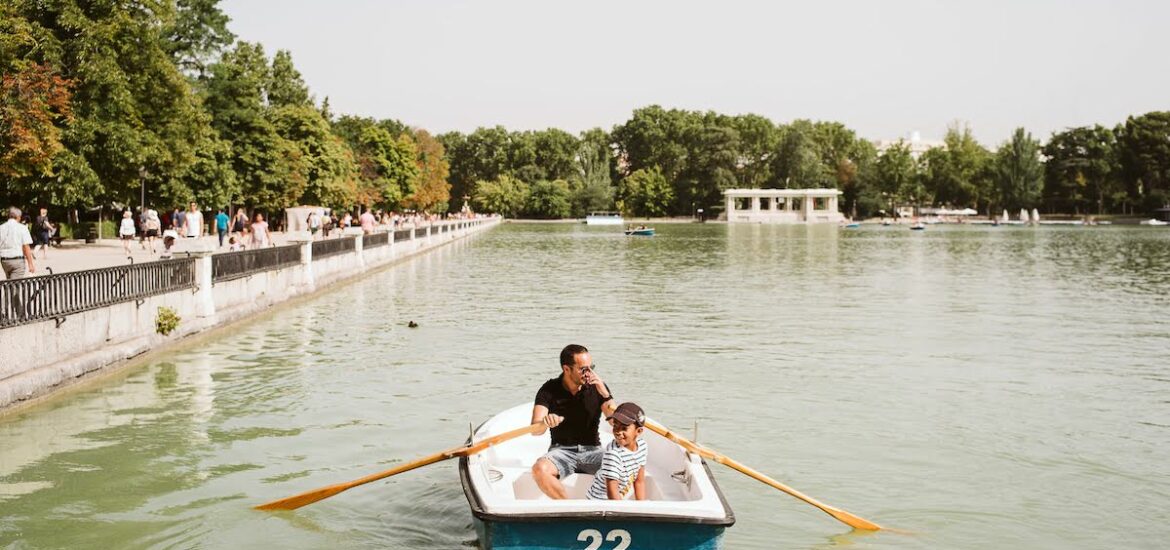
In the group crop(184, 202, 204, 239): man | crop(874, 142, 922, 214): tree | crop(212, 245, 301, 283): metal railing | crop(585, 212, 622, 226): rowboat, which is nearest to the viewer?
crop(212, 245, 301, 283): metal railing

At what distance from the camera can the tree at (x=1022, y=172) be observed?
15338cm

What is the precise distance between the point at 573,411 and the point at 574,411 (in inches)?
0.5

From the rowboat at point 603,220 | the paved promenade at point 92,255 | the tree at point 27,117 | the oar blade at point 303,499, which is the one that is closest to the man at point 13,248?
the paved promenade at point 92,255

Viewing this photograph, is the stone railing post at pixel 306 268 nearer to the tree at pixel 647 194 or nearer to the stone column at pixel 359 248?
the stone column at pixel 359 248

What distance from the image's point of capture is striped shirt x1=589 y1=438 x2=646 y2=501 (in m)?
8.12

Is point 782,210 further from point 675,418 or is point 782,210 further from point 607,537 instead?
point 607,537

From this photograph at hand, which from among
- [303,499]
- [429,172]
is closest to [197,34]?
[303,499]

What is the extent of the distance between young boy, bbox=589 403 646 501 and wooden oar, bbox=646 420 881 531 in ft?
2.64

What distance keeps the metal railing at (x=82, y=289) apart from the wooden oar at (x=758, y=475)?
30.8 feet

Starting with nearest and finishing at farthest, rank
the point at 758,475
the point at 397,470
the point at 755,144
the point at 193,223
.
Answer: the point at 758,475, the point at 397,470, the point at 193,223, the point at 755,144

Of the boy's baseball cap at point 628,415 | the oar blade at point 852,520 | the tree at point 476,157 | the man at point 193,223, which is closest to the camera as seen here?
the boy's baseball cap at point 628,415

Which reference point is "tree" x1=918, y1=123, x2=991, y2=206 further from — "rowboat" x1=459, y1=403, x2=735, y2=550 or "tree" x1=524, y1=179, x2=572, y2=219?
"rowboat" x1=459, y1=403, x2=735, y2=550

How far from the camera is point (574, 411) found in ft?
30.9

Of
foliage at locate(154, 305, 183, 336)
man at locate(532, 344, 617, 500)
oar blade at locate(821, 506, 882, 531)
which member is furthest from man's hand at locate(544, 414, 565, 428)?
foliage at locate(154, 305, 183, 336)
